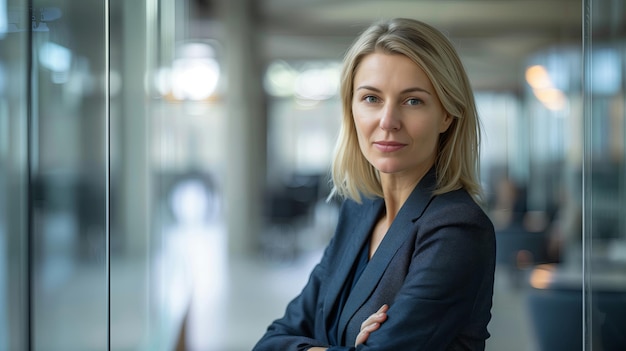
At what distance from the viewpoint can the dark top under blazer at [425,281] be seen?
163 cm

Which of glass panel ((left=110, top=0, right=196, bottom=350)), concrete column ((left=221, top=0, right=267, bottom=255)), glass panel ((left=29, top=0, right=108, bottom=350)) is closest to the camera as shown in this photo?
glass panel ((left=29, top=0, right=108, bottom=350))

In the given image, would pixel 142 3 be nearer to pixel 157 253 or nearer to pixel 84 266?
pixel 84 266

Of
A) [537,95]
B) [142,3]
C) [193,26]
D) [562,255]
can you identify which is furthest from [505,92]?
[142,3]

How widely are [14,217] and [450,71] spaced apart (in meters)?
1.25

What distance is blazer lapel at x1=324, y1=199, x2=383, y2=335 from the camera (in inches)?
74.5

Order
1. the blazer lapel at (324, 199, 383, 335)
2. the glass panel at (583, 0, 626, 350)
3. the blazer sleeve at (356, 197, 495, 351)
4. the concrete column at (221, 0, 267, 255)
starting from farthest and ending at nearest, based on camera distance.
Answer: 1. the concrete column at (221, 0, 267, 255)
2. the glass panel at (583, 0, 626, 350)
3. the blazer lapel at (324, 199, 383, 335)
4. the blazer sleeve at (356, 197, 495, 351)

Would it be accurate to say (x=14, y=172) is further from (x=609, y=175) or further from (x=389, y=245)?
(x=609, y=175)

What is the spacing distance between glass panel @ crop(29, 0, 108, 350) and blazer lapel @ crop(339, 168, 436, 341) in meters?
0.84

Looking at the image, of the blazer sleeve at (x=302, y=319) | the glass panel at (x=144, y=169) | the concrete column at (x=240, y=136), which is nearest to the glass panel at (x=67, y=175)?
the glass panel at (x=144, y=169)

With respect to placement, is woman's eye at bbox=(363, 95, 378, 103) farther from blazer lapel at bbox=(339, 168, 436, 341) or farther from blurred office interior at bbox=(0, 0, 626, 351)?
blurred office interior at bbox=(0, 0, 626, 351)

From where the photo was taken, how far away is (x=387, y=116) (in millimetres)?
1747

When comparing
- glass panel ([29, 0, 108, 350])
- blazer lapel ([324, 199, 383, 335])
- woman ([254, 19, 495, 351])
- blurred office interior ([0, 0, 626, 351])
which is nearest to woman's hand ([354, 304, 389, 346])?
woman ([254, 19, 495, 351])

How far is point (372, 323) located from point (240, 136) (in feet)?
37.0

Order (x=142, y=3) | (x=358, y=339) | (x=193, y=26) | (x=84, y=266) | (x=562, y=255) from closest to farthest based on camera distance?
(x=358, y=339) → (x=84, y=266) → (x=142, y=3) → (x=562, y=255) → (x=193, y=26)
